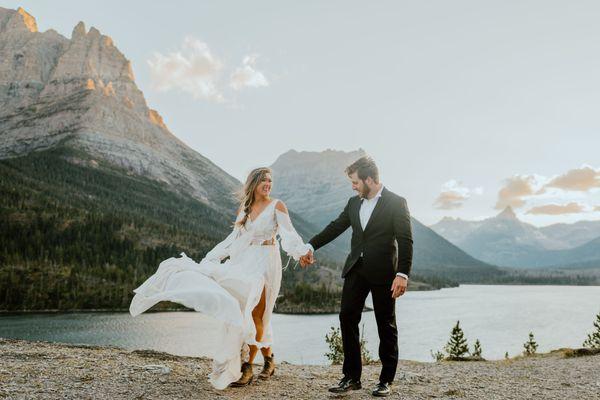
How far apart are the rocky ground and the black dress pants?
1.25ft

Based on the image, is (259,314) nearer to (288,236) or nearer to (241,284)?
(241,284)

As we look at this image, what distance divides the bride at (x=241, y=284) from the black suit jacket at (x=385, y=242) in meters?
1.01

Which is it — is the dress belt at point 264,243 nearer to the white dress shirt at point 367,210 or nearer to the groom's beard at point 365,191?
the white dress shirt at point 367,210

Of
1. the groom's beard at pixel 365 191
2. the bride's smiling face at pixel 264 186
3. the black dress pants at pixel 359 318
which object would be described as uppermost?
the bride's smiling face at pixel 264 186

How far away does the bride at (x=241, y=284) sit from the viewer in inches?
280

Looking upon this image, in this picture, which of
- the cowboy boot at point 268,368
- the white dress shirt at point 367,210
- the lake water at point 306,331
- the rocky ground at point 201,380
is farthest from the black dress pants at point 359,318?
the lake water at point 306,331

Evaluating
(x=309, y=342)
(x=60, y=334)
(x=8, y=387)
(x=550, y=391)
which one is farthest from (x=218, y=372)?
(x=60, y=334)

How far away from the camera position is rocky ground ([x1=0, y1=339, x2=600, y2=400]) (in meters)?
6.80

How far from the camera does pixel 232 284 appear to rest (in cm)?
756

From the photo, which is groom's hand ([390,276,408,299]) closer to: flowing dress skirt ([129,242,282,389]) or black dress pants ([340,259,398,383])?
black dress pants ([340,259,398,383])

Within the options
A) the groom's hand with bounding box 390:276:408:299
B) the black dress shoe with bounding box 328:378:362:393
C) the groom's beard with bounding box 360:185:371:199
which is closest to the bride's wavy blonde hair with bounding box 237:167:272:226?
the groom's beard with bounding box 360:185:371:199

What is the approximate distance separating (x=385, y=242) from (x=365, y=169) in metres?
1.17

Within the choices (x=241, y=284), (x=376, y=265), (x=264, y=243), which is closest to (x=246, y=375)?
(x=241, y=284)

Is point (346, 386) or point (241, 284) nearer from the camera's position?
point (346, 386)
